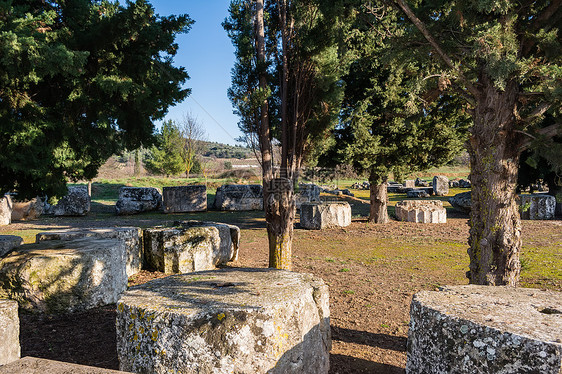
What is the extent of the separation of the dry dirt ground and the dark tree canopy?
7.31 ft

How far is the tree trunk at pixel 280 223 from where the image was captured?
6465 mm

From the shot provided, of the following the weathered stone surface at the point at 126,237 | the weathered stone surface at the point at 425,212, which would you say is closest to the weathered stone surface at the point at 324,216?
the weathered stone surface at the point at 425,212

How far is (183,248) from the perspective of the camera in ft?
22.6

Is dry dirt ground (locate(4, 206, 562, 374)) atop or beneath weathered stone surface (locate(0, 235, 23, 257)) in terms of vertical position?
beneath

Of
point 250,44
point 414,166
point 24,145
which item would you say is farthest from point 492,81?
point 414,166

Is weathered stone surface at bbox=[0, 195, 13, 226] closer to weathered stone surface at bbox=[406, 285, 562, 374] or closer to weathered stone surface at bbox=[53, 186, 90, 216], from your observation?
weathered stone surface at bbox=[53, 186, 90, 216]

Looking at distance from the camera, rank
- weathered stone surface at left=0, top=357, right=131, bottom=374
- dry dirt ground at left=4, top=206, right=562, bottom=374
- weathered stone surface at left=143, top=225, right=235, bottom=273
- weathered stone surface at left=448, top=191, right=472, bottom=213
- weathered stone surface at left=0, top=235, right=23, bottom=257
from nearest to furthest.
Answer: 1. weathered stone surface at left=0, top=357, right=131, bottom=374
2. dry dirt ground at left=4, top=206, right=562, bottom=374
3. weathered stone surface at left=0, top=235, right=23, bottom=257
4. weathered stone surface at left=143, top=225, right=235, bottom=273
5. weathered stone surface at left=448, top=191, right=472, bottom=213

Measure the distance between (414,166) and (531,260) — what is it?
5226 millimetres

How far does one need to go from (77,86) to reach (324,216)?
9134 millimetres

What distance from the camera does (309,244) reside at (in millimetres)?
10430

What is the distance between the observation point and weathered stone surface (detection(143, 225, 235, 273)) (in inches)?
272

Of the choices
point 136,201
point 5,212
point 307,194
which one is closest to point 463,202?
point 307,194

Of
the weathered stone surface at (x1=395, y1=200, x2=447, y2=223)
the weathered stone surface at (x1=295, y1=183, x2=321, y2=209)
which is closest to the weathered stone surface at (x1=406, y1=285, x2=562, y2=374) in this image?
the weathered stone surface at (x1=395, y1=200, x2=447, y2=223)

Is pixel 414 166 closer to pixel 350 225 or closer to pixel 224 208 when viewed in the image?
pixel 350 225
